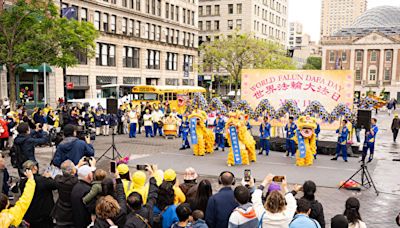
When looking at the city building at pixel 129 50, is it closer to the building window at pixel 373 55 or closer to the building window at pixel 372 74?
the building window at pixel 373 55

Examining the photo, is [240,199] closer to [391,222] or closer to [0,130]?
[391,222]

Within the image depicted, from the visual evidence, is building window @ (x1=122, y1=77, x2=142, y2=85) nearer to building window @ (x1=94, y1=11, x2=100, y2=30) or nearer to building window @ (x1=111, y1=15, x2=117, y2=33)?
building window @ (x1=111, y1=15, x2=117, y2=33)

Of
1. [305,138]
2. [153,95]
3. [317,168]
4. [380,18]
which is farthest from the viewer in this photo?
[380,18]

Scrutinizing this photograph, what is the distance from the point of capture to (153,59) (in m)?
49.0

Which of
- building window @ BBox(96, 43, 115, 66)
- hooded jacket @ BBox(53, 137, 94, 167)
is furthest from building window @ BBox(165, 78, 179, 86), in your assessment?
hooded jacket @ BBox(53, 137, 94, 167)

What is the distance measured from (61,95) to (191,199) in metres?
32.0

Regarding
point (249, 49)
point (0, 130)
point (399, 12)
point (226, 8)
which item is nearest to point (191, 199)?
point (0, 130)

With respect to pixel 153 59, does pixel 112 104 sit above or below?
below

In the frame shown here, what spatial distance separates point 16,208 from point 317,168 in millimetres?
11280

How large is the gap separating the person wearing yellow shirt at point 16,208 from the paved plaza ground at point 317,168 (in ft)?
20.9

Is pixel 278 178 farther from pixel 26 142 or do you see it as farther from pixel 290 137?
pixel 290 137

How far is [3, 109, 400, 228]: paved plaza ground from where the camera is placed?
32.5 feet

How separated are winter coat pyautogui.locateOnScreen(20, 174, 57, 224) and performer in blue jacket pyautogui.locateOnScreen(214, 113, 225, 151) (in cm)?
1173

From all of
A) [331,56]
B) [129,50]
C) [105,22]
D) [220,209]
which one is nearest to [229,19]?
[331,56]
